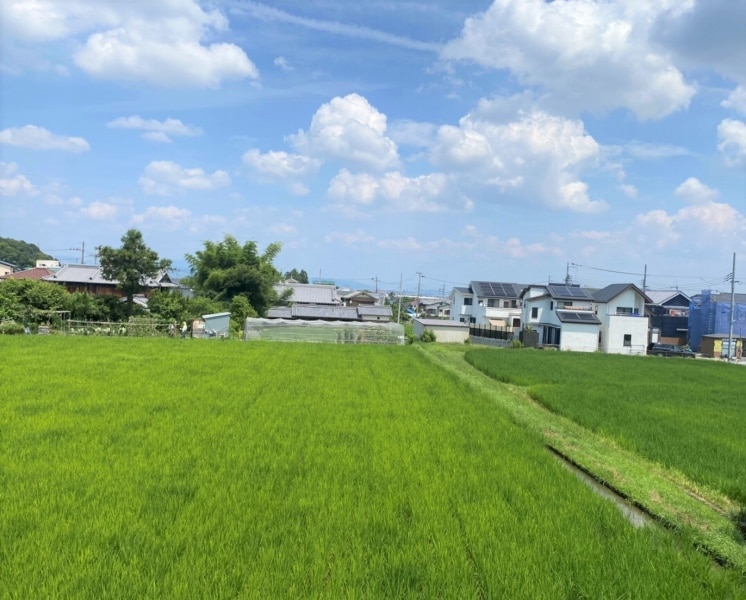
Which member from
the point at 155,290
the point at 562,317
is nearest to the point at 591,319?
the point at 562,317

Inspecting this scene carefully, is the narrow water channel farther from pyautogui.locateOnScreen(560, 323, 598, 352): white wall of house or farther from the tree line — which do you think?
pyautogui.locateOnScreen(560, 323, 598, 352): white wall of house

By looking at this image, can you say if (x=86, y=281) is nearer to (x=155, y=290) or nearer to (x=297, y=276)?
(x=155, y=290)

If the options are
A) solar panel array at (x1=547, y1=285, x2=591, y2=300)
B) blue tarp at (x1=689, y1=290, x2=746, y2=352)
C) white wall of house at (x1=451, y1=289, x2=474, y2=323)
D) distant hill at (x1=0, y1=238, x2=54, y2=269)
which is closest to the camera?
solar panel array at (x1=547, y1=285, x2=591, y2=300)

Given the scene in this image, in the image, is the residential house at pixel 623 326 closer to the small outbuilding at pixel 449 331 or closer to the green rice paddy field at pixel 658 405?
the small outbuilding at pixel 449 331

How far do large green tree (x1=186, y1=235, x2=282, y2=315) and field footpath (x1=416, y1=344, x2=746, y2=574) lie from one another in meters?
27.4

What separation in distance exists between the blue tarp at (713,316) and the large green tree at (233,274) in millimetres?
32471

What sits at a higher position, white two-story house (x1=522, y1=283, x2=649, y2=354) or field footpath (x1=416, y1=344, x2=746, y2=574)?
white two-story house (x1=522, y1=283, x2=649, y2=354)

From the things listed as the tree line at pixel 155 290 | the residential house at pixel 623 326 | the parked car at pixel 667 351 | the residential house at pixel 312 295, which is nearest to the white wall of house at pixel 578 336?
the residential house at pixel 623 326

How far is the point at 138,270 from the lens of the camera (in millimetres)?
29000

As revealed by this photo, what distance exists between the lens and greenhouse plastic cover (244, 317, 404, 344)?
26609mm

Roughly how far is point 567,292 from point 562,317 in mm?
2899

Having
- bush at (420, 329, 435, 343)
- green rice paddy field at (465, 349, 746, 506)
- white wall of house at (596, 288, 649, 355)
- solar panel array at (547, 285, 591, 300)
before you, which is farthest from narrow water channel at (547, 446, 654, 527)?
solar panel array at (547, 285, 591, 300)

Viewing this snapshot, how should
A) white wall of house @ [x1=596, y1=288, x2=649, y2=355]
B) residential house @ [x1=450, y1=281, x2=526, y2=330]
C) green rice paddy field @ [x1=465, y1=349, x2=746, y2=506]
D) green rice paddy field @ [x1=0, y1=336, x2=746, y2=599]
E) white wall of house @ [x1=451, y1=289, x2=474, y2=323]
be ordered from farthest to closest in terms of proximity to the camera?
white wall of house @ [x1=451, y1=289, x2=474, y2=323]
residential house @ [x1=450, y1=281, x2=526, y2=330]
white wall of house @ [x1=596, y1=288, x2=649, y2=355]
green rice paddy field @ [x1=465, y1=349, x2=746, y2=506]
green rice paddy field @ [x1=0, y1=336, x2=746, y2=599]

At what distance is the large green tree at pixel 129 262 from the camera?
28.4 meters
